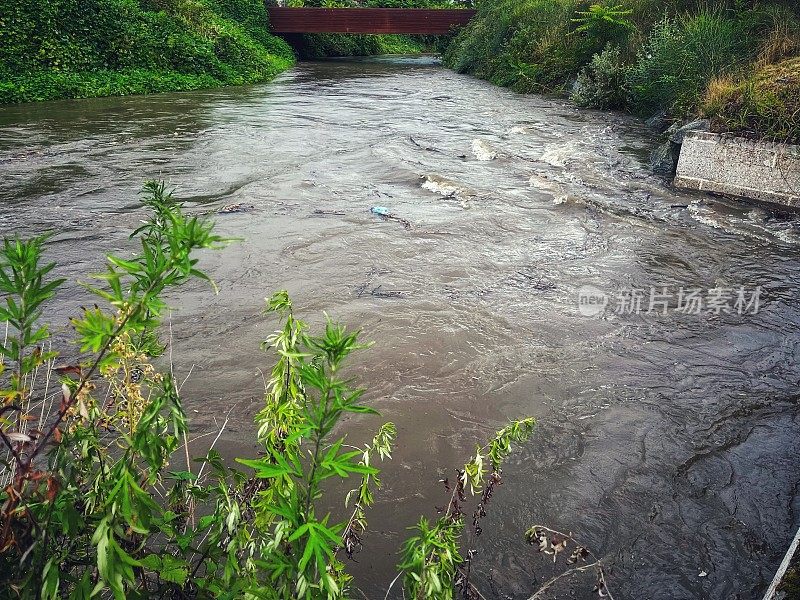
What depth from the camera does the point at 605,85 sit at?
12.4m

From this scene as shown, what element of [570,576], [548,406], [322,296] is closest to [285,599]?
[570,576]

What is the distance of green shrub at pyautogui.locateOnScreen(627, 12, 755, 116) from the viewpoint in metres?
8.57

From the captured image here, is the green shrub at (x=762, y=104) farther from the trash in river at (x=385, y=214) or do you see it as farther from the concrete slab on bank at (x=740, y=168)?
the trash in river at (x=385, y=214)

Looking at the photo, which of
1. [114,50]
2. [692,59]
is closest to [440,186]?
[692,59]

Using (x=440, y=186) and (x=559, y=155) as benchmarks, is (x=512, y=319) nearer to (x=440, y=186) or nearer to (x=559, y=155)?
(x=440, y=186)

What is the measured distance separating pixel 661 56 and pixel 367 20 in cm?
1700

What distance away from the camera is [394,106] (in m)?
13.3

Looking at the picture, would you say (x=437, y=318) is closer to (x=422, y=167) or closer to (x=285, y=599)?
(x=285, y=599)

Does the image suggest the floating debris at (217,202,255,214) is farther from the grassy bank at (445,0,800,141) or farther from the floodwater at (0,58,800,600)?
the grassy bank at (445,0,800,141)

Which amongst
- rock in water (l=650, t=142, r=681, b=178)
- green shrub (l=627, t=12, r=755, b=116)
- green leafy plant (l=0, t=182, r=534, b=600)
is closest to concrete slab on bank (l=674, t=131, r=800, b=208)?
rock in water (l=650, t=142, r=681, b=178)

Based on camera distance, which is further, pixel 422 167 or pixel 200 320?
pixel 422 167

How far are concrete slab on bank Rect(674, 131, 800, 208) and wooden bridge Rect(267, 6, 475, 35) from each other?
19836 millimetres

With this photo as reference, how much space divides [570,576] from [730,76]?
7.34 metres

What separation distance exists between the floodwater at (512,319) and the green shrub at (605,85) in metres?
3.21
